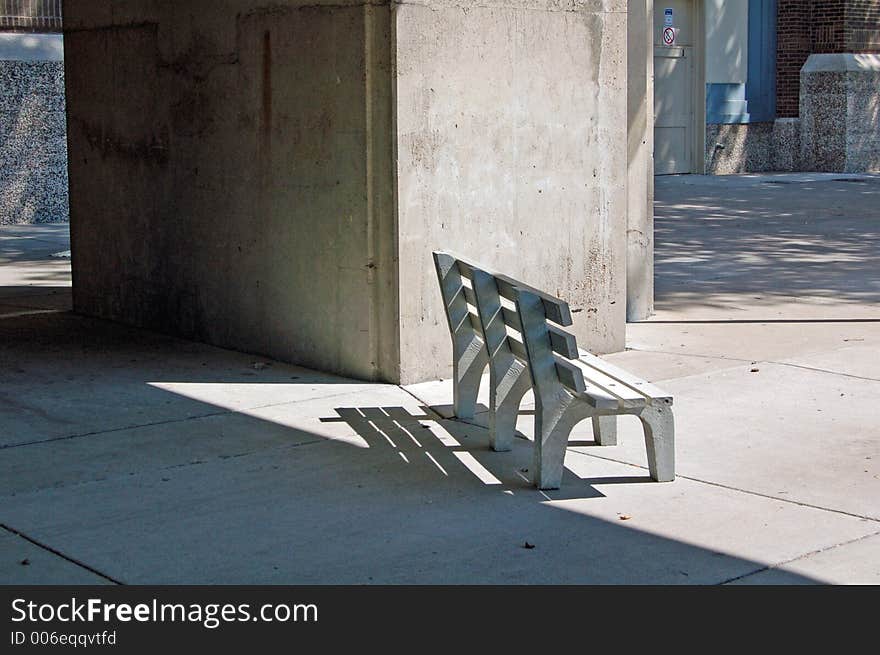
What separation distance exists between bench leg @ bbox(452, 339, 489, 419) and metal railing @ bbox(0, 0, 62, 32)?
11655 millimetres

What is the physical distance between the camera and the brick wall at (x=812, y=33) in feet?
83.7

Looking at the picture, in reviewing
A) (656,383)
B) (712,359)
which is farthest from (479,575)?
(712,359)

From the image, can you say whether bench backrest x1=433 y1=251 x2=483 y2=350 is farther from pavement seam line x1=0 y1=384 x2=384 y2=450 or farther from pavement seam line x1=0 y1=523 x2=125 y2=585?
pavement seam line x1=0 y1=523 x2=125 y2=585

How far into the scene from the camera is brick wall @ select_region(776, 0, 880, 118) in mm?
25516

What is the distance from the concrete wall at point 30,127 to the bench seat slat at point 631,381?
1197cm

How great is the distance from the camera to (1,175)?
17062mm

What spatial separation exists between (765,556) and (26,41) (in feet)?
46.5

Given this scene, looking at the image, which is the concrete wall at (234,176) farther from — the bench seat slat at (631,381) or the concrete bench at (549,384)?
the bench seat slat at (631,381)

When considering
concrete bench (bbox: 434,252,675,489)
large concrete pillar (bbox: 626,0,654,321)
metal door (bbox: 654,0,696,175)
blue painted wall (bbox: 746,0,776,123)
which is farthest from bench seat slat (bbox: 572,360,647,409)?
blue painted wall (bbox: 746,0,776,123)

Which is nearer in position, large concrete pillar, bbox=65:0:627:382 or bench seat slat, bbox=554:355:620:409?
bench seat slat, bbox=554:355:620:409

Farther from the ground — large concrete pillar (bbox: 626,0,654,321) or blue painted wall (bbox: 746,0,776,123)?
blue painted wall (bbox: 746,0,776,123)

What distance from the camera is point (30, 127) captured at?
56.2 feet
